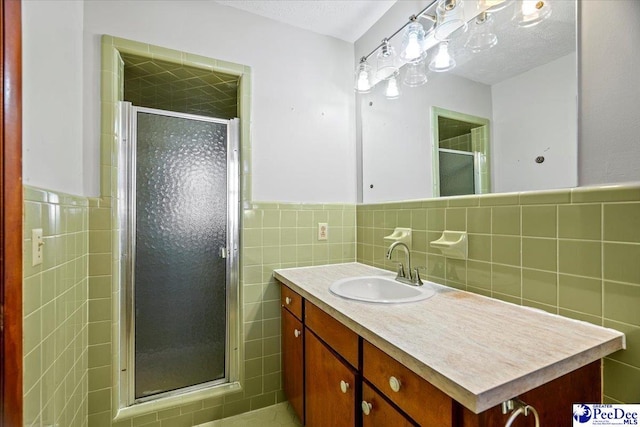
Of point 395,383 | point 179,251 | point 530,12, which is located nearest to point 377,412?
point 395,383

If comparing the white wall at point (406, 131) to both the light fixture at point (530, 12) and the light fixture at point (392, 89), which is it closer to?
the light fixture at point (392, 89)

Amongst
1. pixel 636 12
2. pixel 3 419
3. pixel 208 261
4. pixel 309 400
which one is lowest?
pixel 309 400

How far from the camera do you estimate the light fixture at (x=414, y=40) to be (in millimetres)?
1388

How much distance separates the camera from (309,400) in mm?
1246

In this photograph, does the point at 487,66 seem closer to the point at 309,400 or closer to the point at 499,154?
the point at 499,154

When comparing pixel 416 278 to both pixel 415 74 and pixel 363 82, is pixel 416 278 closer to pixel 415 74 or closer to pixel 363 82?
pixel 415 74

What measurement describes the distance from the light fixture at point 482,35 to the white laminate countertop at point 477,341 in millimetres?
1100

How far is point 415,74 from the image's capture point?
4.88 feet

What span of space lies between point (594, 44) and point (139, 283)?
7.17 feet

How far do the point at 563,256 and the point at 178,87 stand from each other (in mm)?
2221

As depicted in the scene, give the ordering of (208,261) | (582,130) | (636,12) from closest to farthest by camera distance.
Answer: (636,12) → (582,130) → (208,261)

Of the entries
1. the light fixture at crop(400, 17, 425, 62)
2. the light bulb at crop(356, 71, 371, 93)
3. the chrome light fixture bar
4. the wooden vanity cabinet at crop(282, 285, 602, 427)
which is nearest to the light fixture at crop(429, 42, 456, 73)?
the chrome light fixture bar

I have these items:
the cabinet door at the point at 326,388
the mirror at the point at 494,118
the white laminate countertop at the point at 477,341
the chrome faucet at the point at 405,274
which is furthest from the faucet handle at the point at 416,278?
A: the cabinet door at the point at 326,388

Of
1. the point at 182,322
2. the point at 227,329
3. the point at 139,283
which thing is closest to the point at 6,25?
the point at 139,283
